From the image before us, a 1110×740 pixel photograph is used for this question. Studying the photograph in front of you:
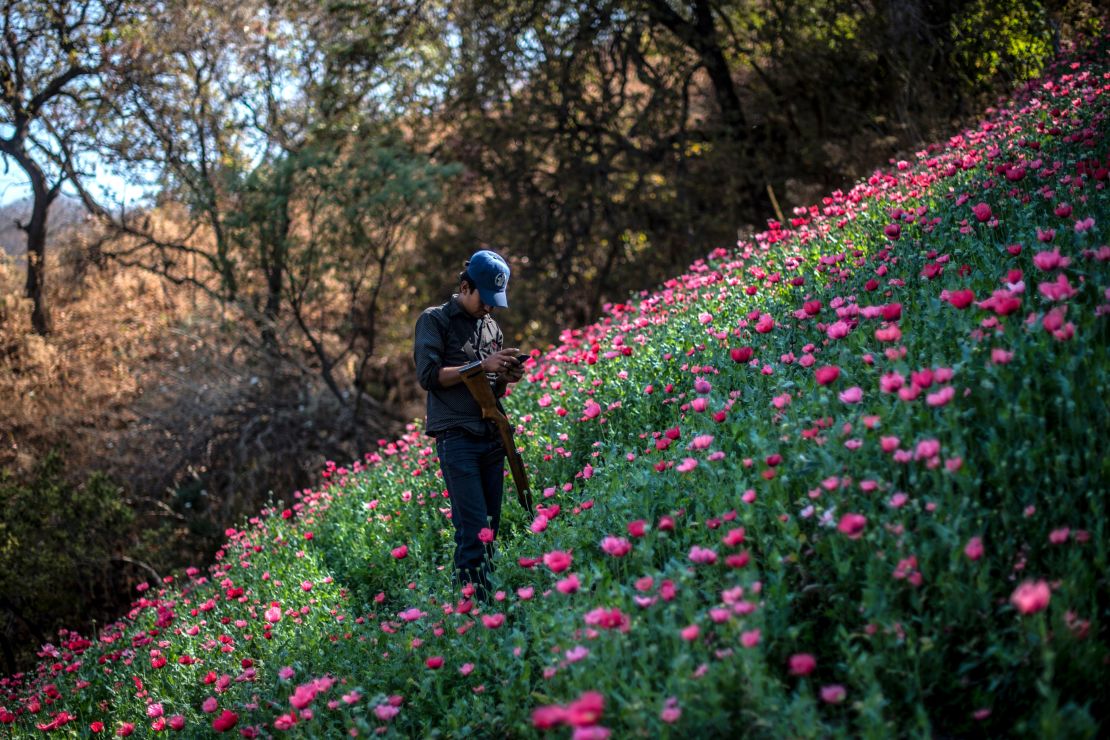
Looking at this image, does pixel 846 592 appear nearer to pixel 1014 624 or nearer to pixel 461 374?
pixel 1014 624

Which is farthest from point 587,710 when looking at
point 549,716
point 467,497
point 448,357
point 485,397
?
point 448,357

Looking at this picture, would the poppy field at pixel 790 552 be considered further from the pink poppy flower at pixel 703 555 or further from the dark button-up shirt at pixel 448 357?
the dark button-up shirt at pixel 448 357

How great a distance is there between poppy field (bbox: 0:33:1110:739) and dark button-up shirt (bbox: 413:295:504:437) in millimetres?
558

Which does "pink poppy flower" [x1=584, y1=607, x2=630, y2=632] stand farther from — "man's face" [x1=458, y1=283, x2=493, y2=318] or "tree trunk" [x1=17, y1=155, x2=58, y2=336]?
"tree trunk" [x1=17, y1=155, x2=58, y2=336]

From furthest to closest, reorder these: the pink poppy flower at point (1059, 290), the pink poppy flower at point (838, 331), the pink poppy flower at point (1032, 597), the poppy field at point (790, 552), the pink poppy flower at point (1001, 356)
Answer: the pink poppy flower at point (838, 331) → the pink poppy flower at point (1059, 290) → the pink poppy flower at point (1001, 356) → the poppy field at point (790, 552) → the pink poppy flower at point (1032, 597)

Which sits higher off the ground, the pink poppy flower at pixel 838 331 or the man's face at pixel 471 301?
the man's face at pixel 471 301

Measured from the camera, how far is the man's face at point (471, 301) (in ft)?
14.9

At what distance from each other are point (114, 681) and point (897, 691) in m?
4.53

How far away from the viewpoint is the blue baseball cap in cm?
444

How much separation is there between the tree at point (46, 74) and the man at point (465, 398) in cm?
1140

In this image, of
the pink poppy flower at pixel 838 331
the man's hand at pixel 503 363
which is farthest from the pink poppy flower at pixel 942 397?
the man's hand at pixel 503 363

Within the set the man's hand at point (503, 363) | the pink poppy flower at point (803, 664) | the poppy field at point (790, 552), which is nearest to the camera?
the pink poppy flower at point (803, 664)

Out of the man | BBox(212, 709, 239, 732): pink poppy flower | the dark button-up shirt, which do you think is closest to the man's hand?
the man

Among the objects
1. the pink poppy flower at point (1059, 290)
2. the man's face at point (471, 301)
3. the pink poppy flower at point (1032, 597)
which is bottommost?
the pink poppy flower at point (1032, 597)
